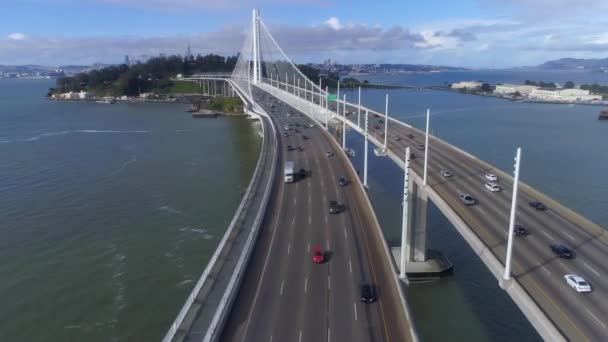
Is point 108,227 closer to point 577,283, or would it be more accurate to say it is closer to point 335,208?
point 335,208

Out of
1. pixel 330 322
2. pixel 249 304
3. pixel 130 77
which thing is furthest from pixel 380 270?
pixel 130 77

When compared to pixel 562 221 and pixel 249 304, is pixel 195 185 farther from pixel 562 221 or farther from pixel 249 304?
pixel 562 221

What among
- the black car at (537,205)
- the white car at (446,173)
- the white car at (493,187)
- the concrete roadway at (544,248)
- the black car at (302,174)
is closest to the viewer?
the concrete roadway at (544,248)

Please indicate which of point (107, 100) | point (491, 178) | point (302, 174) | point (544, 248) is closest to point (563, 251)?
point (544, 248)

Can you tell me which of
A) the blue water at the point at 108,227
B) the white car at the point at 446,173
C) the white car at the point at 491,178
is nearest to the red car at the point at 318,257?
the blue water at the point at 108,227

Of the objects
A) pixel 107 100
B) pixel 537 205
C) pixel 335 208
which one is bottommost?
pixel 335 208

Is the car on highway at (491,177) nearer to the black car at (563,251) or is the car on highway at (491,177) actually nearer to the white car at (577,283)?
the black car at (563,251)

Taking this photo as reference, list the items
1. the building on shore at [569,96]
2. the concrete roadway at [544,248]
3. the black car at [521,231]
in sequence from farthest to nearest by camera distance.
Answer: the building on shore at [569,96], the black car at [521,231], the concrete roadway at [544,248]
